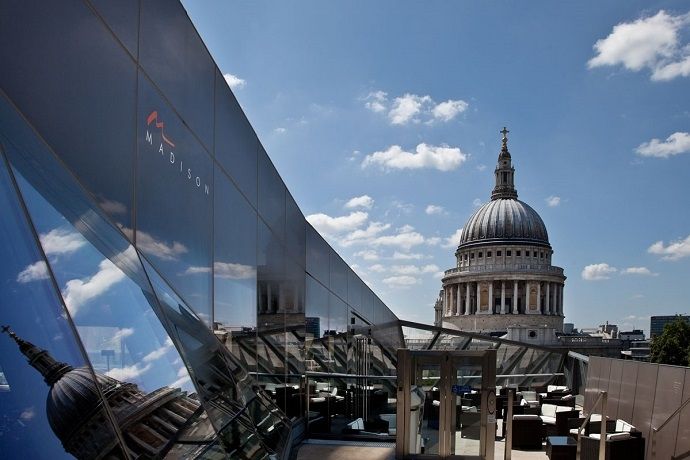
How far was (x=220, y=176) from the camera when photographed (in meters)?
6.95

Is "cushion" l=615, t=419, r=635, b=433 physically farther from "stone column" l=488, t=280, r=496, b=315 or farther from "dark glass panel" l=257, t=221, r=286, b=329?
"stone column" l=488, t=280, r=496, b=315

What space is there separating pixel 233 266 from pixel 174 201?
2.08m

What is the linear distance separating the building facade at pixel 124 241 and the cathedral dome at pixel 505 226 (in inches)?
4108

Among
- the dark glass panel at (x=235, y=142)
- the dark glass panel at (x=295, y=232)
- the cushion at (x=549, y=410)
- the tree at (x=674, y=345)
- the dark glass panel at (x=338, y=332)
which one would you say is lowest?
the tree at (x=674, y=345)

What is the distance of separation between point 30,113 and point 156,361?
5.45ft

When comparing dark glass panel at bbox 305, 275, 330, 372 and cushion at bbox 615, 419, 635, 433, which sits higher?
dark glass panel at bbox 305, 275, 330, 372

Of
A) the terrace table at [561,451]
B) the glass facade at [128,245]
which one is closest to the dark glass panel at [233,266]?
the glass facade at [128,245]

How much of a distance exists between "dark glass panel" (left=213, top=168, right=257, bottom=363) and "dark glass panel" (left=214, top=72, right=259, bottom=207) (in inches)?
9.0

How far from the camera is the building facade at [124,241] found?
2.54m

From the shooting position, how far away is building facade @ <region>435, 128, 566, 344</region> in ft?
331

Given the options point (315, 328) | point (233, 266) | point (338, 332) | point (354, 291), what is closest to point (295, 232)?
point (315, 328)

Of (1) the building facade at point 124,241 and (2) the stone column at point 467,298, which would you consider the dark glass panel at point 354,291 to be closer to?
(1) the building facade at point 124,241

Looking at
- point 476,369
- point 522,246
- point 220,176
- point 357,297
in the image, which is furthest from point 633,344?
point 220,176

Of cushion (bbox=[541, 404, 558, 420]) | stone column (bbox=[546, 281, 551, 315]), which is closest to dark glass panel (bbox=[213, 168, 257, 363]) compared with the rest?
cushion (bbox=[541, 404, 558, 420])
